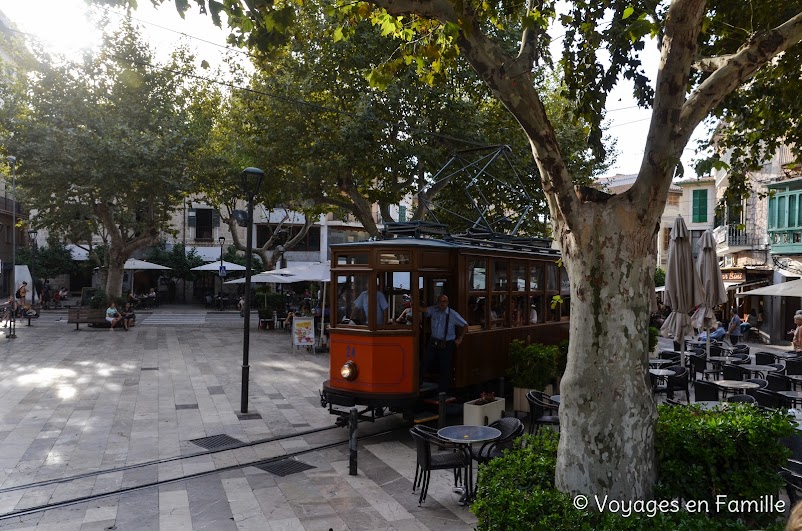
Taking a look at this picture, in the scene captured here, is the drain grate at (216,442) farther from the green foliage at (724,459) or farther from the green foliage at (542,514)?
the green foliage at (724,459)

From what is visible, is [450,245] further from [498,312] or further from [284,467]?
[284,467]

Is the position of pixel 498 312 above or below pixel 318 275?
below

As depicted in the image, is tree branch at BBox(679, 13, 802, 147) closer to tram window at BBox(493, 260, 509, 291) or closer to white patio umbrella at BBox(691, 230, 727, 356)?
tram window at BBox(493, 260, 509, 291)

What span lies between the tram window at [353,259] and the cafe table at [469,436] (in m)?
3.12

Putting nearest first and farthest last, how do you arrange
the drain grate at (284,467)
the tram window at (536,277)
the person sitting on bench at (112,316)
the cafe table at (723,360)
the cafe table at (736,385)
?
the drain grate at (284,467), the cafe table at (736,385), the tram window at (536,277), the cafe table at (723,360), the person sitting on bench at (112,316)

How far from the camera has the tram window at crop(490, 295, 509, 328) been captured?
1061cm

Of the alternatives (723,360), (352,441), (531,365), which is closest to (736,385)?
(531,365)

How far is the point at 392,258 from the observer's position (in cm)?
916

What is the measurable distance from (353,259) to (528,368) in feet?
11.6

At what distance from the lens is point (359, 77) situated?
18094 mm

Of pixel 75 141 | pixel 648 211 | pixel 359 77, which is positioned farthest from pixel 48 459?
pixel 75 141

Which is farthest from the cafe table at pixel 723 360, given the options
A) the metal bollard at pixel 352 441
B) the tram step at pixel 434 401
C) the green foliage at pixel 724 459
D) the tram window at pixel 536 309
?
the metal bollard at pixel 352 441

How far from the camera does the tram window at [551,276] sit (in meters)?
12.3

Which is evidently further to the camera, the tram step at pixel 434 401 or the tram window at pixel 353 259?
the tram step at pixel 434 401
